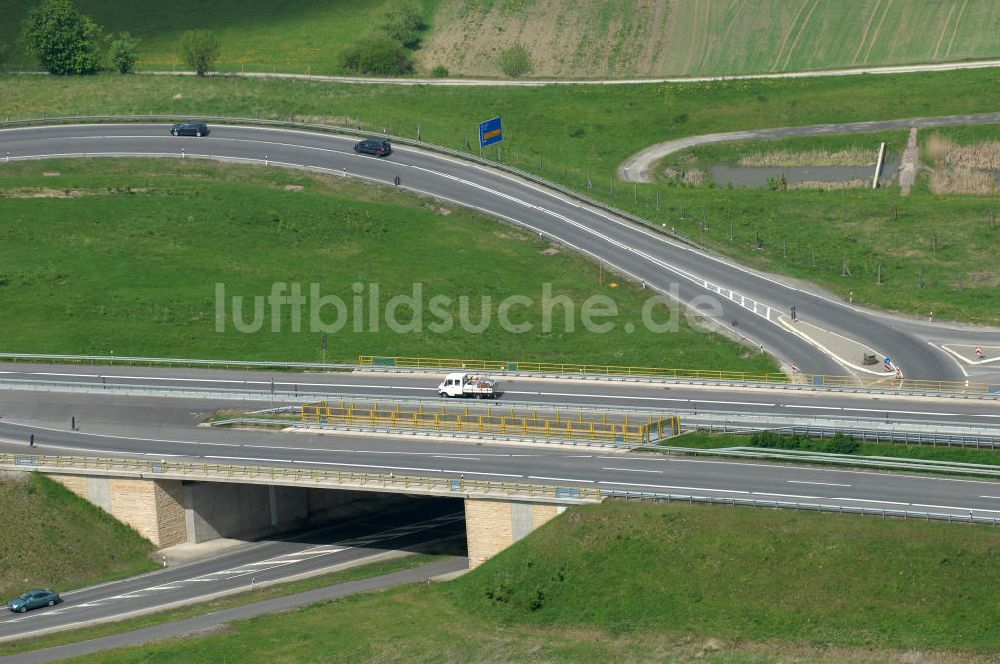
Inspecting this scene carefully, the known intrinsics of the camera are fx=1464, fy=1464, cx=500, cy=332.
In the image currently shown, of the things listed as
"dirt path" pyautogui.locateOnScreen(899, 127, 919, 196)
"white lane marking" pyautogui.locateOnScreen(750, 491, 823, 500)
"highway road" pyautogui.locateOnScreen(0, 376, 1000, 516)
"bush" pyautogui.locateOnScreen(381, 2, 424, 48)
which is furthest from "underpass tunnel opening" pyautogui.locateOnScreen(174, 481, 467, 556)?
"bush" pyautogui.locateOnScreen(381, 2, 424, 48)

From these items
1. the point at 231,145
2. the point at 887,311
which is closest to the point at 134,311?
the point at 231,145

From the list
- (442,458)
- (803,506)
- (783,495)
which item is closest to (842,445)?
(783,495)

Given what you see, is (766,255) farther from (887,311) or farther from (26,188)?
(26,188)

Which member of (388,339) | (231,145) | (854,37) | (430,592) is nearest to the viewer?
(430,592)

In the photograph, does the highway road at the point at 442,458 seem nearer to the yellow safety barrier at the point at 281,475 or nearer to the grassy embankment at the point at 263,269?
the yellow safety barrier at the point at 281,475

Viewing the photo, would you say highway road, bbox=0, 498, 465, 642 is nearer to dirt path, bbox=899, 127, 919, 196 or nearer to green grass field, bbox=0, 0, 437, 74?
dirt path, bbox=899, 127, 919, 196

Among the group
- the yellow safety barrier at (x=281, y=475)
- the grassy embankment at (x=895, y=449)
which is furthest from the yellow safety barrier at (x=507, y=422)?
the yellow safety barrier at (x=281, y=475)

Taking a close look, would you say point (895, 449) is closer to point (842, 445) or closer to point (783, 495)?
point (842, 445)
